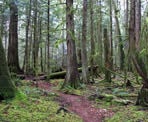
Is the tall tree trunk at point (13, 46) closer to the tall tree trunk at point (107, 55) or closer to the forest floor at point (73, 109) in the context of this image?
the tall tree trunk at point (107, 55)

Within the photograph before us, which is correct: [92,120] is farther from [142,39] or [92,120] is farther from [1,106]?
[142,39]

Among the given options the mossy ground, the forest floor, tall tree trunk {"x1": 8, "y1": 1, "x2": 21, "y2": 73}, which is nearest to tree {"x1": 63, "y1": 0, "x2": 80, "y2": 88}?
the forest floor

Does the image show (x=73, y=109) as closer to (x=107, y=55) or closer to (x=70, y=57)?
(x=70, y=57)

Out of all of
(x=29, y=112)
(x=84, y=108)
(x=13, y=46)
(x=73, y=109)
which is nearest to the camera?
(x=29, y=112)

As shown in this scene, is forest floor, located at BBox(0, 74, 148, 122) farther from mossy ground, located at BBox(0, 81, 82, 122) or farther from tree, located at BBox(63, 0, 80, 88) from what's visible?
tree, located at BBox(63, 0, 80, 88)

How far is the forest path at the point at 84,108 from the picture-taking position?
9.67m

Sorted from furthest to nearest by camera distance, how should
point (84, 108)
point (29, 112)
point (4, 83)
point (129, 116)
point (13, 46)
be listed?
point (13, 46), point (84, 108), point (129, 116), point (4, 83), point (29, 112)

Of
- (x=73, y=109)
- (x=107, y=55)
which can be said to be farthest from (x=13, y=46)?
(x=73, y=109)

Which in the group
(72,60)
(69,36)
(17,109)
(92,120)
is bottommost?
(92,120)

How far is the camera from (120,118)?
9219mm

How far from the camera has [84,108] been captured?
1087cm

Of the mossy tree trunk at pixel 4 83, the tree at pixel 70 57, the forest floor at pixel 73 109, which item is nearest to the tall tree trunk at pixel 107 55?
A: the tree at pixel 70 57

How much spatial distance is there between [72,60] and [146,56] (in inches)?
199

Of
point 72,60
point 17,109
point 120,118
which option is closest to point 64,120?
point 17,109
